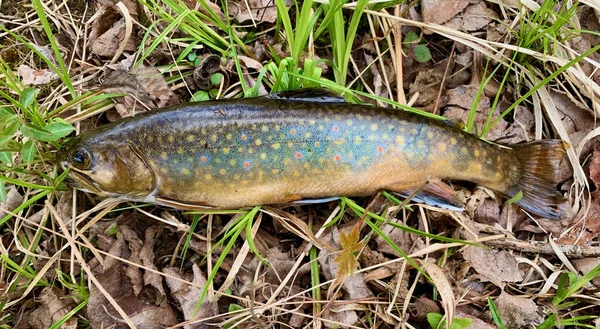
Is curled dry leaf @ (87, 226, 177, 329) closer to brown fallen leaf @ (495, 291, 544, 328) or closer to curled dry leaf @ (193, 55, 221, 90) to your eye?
curled dry leaf @ (193, 55, 221, 90)

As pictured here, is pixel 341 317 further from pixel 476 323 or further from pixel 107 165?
pixel 107 165

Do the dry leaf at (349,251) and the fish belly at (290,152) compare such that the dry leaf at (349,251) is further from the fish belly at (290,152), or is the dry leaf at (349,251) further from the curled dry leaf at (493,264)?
the curled dry leaf at (493,264)

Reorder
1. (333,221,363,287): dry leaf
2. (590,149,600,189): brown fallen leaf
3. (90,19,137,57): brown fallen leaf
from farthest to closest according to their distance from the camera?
(90,19,137,57): brown fallen leaf, (590,149,600,189): brown fallen leaf, (333,221,363,287): dry leaf

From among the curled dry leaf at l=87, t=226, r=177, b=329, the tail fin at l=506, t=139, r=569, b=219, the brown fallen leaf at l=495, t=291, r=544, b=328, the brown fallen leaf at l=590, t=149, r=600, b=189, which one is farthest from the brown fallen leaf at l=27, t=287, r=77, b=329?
the brown fallen leaf at l=590, t=149, r=600, b=189

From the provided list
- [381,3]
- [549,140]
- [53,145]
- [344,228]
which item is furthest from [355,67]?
[53,145]

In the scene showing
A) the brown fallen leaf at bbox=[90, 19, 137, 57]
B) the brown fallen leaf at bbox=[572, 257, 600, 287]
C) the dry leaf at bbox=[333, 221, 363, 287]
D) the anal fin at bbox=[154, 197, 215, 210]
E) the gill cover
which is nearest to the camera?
the dry leaf at bbox=[333, 221, 363, 287]

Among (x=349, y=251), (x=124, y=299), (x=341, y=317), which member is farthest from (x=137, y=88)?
(x=341, y=317)
